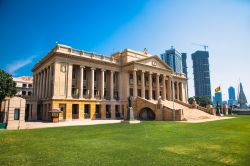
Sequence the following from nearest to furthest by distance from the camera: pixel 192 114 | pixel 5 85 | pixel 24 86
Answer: pixel 5 85, pixel 192 114, pixel 24 86

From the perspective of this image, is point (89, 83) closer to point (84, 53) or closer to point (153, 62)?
point (84, 53)

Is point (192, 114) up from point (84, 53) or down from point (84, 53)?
down

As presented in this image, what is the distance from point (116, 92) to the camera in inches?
2057

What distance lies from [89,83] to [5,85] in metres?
18.3

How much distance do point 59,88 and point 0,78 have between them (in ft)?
39.6

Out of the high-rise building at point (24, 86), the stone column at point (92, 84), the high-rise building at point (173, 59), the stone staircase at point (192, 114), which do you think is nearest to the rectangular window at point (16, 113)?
the stone column at point (92, 84)

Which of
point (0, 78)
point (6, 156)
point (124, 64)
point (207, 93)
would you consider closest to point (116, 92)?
point (124, 64)

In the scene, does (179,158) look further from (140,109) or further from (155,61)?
(155,61)

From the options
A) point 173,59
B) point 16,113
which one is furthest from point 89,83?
point 173,59

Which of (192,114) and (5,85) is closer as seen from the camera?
(5,85)

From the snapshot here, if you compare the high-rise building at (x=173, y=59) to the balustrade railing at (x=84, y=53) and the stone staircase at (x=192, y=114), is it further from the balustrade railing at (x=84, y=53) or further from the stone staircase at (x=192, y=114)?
the balustrade railing at (x=84, y=53)

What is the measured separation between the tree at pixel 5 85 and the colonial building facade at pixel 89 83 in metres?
4.42

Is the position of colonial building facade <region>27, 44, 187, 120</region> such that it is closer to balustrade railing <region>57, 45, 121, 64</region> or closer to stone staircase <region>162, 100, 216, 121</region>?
balustrade railing <region>57, 45, 121, 64</region>

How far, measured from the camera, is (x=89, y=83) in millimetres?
46750
